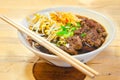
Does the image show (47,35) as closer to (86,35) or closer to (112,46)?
(86,35)

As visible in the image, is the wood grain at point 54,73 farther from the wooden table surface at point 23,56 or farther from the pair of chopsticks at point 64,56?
the pair of chopsticks at point 64,56

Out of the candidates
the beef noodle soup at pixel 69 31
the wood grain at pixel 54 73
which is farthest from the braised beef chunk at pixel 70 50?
the wood grain at pixel 54 73

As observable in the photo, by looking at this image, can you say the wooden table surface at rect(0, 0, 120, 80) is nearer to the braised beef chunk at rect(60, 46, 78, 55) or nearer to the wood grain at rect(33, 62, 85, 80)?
the wood grain at rect(33, 62, 85, 80)

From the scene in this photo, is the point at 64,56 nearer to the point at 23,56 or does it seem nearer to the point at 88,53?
the point at 88,53

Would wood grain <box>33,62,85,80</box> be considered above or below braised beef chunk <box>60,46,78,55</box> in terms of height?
below

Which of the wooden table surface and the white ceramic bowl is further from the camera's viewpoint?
the wooden table surface

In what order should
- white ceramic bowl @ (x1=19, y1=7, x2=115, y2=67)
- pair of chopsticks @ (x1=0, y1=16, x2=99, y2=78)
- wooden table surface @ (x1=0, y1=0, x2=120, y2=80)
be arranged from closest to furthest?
pair of chopsticks @ (x1=0, y1=16, x2=99, y2=78)
white ceramic bowl @ (x1=19, y1=7, x2=115, y2=67)
wooden table surface @ (x1=0, y1=0, x2=120, y2=80)

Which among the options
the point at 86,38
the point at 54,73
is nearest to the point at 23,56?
the point at 54,73

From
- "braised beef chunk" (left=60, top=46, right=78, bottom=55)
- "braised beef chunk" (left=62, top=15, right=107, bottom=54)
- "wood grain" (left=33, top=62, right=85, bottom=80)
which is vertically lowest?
"wood grain" (left=33, top=62, right=85, bottom=80)

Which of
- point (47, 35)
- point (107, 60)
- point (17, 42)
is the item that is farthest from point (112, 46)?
point (17, 42)

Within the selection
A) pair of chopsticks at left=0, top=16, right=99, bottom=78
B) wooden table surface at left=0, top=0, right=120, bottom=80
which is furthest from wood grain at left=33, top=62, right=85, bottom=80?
pair of chopsticks at left=0, top=16, right=99, bottom=78
